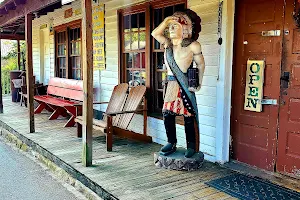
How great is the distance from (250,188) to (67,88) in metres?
4.88

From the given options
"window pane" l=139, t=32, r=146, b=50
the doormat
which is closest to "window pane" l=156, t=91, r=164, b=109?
"window pane" l=139, t=32, r=146, b=50

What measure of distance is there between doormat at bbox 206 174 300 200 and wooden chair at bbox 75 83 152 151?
1.73m

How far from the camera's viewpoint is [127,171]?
3.66m

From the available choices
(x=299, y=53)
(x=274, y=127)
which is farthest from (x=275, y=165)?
(x=299, y=53)

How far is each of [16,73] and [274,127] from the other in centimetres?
796

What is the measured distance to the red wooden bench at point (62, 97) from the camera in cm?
632

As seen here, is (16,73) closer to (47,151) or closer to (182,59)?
(47,151)

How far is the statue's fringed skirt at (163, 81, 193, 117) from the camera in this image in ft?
11.8

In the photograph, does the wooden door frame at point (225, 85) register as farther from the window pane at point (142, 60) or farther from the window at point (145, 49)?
the window pane at point (142, 60)

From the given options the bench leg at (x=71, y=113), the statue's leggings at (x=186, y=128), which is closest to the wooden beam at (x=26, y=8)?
the bench leg at (x=71, y=113)

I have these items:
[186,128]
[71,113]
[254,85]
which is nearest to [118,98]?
[71,113]

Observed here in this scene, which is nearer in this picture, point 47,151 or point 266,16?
point 266,16

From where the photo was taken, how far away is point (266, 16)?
344cm

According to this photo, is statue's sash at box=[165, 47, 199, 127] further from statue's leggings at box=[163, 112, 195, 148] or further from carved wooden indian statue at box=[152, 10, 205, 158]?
statue's leggings at box=[163, 112, 195, 148]
